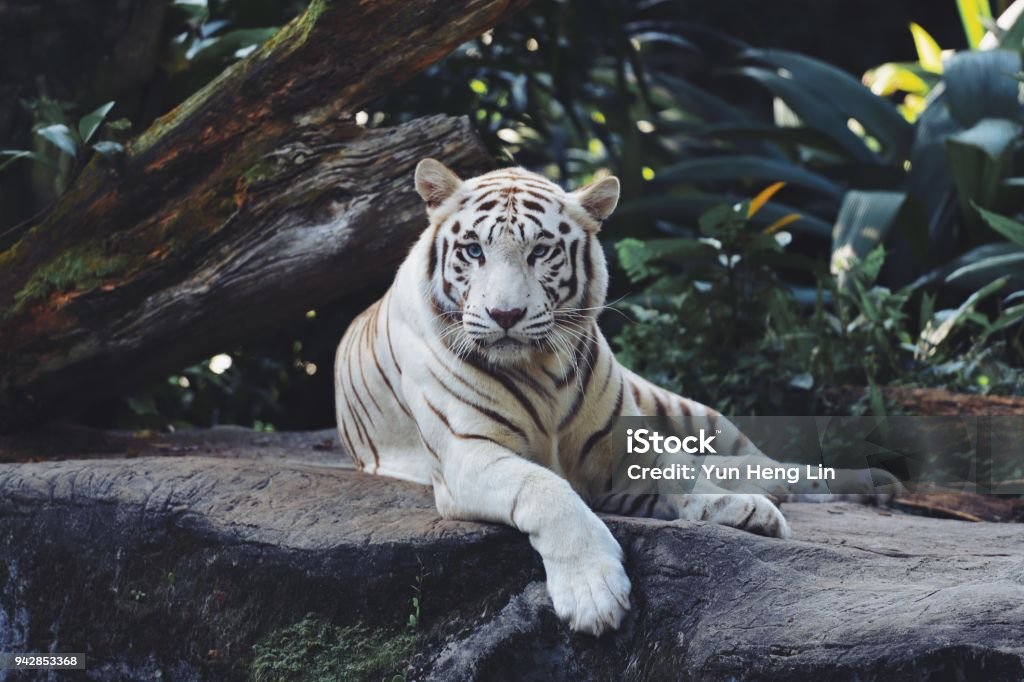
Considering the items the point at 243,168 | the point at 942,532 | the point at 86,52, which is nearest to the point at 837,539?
the point at 942,532

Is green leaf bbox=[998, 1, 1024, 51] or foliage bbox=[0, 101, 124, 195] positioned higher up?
foliage bbox=[0, 101, 124, 195]

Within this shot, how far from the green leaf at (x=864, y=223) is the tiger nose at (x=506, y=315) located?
3.51 meters

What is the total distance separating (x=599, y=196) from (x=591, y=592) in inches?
52.8

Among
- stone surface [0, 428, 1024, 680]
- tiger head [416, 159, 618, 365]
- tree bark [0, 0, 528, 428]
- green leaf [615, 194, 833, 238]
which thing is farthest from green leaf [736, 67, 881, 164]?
tiger head [416, 159, 618, 365]

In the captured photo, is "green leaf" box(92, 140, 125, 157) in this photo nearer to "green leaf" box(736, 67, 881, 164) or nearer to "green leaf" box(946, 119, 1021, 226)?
"green leaf" box(946, 119, 1021, 226)

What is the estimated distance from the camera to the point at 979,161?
261 inches

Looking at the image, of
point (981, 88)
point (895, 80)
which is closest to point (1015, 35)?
point (981, 88)

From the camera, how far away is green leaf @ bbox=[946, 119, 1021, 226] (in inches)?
257

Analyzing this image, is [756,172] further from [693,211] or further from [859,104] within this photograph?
[859,104]

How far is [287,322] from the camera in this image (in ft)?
16.0

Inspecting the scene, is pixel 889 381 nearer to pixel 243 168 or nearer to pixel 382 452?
pixel 382 452

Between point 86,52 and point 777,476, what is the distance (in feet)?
11.8

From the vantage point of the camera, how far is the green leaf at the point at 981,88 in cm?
720

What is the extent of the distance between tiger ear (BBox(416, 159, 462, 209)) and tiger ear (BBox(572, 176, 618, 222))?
395 millimetres
